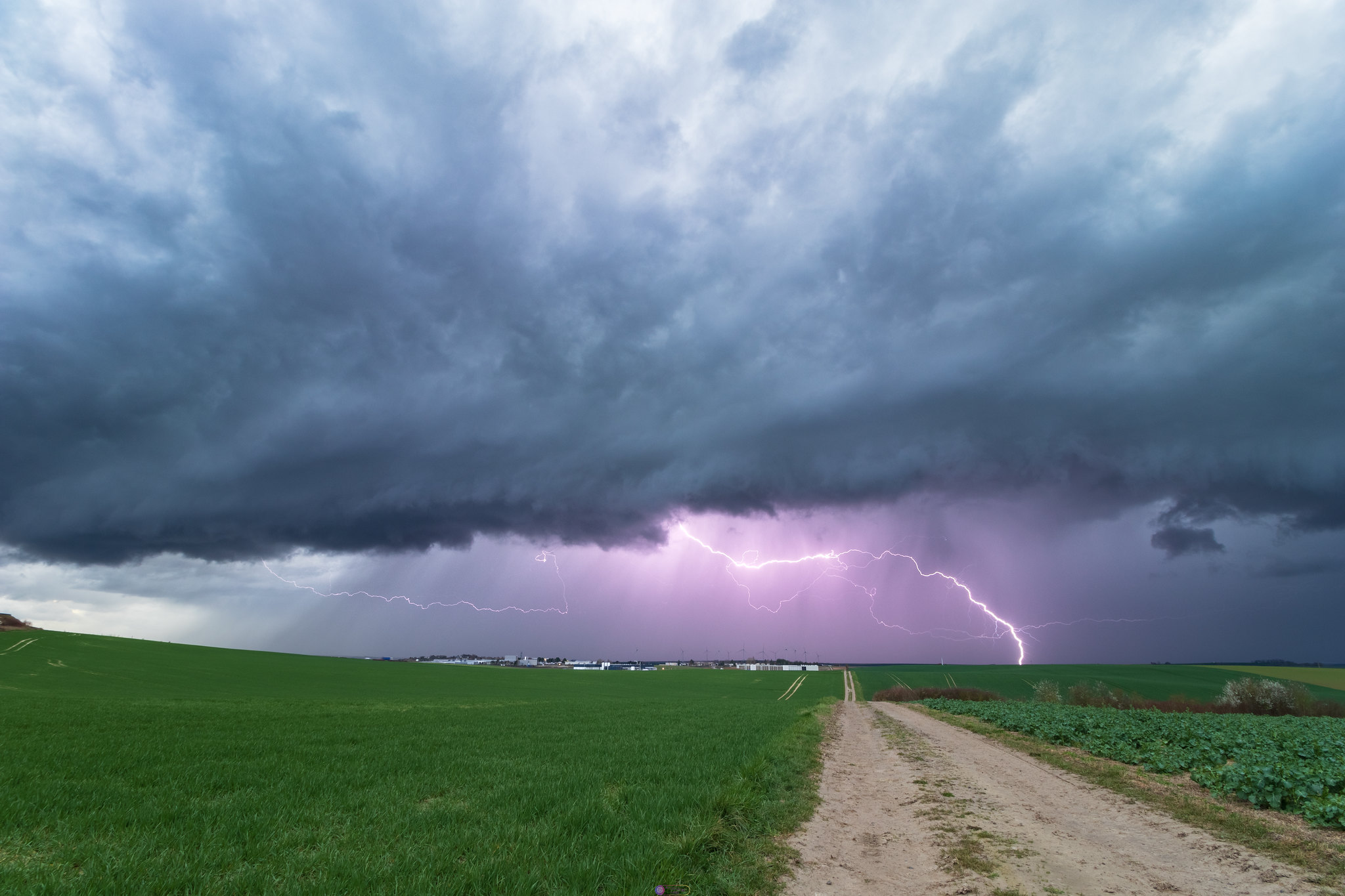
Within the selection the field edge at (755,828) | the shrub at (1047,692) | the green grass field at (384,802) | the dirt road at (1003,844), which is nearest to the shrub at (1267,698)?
the shrub at (1047,692)

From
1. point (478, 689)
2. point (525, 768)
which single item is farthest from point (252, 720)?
point (478, 689)

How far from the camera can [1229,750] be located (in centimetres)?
2009

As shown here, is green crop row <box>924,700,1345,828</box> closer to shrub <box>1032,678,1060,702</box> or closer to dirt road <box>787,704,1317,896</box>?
dirt road <box>787,704,1317,896</box>

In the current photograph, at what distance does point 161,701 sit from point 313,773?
36.1m

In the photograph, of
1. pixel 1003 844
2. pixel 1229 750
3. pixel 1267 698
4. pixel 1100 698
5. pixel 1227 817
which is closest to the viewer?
pixel 1003 844

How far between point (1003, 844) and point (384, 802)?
11.8 meters

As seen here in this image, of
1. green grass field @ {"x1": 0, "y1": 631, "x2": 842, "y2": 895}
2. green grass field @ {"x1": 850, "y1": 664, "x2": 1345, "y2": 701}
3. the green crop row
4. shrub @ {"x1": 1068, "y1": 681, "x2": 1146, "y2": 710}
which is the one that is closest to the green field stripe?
green grass field @ {"x1": 850, "y1": 664, "x2": 1345, "y2": 701}

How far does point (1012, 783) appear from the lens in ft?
57.1

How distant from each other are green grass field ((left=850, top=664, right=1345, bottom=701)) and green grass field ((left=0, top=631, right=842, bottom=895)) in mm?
89730

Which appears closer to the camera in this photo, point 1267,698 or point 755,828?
point 755,828

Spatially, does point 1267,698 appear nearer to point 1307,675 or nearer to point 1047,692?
point 1047,692

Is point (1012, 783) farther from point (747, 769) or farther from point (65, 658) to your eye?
point (65, 658)

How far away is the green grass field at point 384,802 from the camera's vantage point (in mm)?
7832

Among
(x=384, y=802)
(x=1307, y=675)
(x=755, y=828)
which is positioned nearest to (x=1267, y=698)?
(x=1307, y=675)
